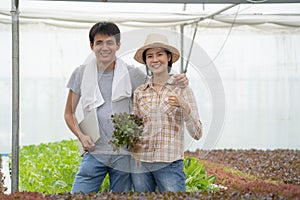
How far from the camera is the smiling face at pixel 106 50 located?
3.61 meters

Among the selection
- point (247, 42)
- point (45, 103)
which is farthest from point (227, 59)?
point (45, 103)

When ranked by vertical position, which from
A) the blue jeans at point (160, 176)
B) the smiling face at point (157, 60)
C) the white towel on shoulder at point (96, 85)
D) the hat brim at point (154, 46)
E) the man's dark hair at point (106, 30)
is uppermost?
the man's dark hair at point (106, 30)

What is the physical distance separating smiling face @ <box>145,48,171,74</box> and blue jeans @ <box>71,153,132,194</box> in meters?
0.67

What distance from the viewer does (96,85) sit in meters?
3.59

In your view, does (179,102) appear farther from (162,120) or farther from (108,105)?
(108,105)

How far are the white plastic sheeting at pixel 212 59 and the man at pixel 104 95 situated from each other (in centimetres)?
386

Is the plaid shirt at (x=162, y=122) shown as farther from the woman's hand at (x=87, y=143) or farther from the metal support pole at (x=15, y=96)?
the metal support pole at (x=15, y=96)

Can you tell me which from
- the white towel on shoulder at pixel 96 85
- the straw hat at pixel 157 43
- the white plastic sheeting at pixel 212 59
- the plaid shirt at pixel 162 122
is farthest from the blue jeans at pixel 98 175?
the white plastic sheeting at pixel 212 59

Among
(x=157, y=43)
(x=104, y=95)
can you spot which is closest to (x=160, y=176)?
(x=104, y=95)

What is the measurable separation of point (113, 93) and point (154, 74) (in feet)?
0.97

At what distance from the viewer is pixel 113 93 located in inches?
140

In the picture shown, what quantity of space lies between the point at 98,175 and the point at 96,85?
626 mm

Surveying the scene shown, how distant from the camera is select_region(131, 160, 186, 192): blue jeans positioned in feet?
11.6

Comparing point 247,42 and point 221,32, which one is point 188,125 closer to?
point 221,32
